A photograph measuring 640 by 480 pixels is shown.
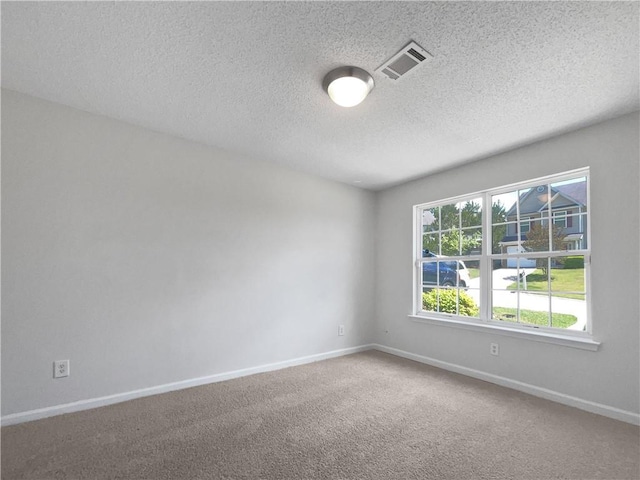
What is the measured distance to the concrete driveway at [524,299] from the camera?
2.74 metres

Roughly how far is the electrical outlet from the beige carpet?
0.31m

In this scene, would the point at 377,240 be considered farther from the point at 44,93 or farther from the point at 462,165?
the point at 44,93

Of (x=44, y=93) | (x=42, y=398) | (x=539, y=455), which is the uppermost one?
(x=44, y=93)

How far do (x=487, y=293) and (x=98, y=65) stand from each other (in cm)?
402

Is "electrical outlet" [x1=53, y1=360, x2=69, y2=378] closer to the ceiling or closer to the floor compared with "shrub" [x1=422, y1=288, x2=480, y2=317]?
closer to the floor

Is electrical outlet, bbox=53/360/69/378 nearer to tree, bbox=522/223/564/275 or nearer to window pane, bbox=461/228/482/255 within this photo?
window pane, bbox=461/228/482/255

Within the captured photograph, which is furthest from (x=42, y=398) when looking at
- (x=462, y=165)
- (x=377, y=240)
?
(x=462, y=165)

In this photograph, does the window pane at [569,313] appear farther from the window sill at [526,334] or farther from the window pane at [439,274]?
the window pane at [439,274]

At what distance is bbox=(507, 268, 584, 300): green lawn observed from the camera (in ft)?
9.04

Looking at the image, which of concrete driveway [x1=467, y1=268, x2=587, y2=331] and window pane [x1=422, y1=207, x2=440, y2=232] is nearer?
concrete driveway [x1=467, y1=268, x2=587, y2=331]

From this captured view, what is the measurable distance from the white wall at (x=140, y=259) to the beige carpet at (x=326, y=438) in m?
0.39

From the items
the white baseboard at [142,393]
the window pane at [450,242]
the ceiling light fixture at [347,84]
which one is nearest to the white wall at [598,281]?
the window pane at [450,242]

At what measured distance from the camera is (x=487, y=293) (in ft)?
11.2

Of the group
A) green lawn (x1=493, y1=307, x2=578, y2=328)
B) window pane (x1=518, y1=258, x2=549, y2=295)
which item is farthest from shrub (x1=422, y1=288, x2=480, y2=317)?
window pane (x1=518, y1=258, x2=549, y2=295)
